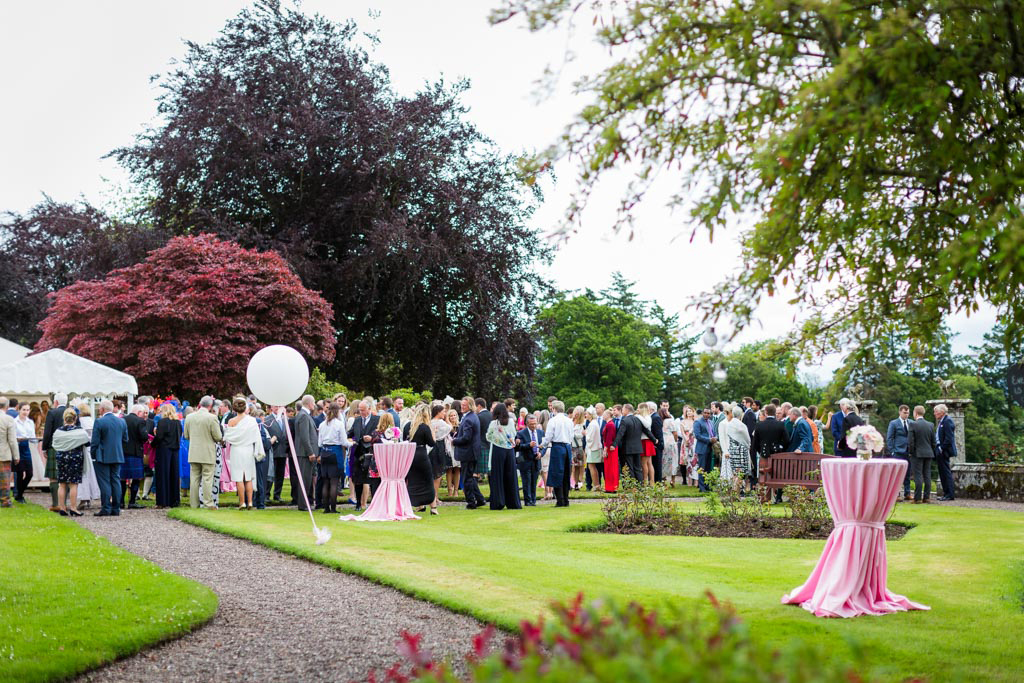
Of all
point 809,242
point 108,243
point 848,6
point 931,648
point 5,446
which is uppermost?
point 108,243

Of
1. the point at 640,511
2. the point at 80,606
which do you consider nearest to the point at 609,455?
the point at 640,511

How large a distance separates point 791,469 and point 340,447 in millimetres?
7971

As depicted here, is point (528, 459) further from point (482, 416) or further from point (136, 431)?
point (136, 431)

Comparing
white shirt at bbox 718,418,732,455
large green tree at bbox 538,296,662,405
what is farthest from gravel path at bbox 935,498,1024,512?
large green tree at bbox 538,296,662,405

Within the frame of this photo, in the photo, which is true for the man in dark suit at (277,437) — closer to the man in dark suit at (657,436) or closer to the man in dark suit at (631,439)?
the man in dark suit at (631,439)

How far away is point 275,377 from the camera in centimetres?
1537

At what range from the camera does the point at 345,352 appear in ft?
114

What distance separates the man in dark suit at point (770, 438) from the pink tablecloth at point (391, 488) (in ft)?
21.9

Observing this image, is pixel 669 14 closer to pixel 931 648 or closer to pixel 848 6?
pixel 848 6

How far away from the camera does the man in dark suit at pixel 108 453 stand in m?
16.8

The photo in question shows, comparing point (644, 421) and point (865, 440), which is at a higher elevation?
point (644, 421)

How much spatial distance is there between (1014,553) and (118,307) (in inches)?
881

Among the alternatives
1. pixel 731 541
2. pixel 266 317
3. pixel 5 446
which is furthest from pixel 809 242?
pixel 266 317

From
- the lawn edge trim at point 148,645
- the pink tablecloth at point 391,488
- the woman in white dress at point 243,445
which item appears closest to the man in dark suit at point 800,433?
the pink tablecloth at point 391,488
